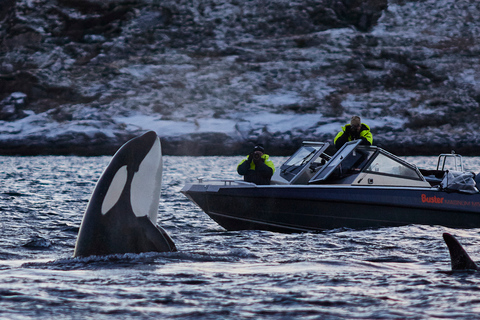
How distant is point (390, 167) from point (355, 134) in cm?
95

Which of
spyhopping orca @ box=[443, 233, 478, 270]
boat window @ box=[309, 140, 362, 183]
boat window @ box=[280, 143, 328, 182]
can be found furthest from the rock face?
spyhopping orca @ box=[443, 233, 478, 270]

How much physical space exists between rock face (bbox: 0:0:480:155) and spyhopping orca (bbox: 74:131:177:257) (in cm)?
7701

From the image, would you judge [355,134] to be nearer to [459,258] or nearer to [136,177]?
[459,258]

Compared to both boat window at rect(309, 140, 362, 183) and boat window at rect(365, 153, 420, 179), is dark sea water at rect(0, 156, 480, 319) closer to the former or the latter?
boat window at rect(309, 140, 362, 183)

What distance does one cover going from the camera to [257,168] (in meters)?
11.4

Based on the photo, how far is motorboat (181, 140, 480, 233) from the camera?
34.8ft

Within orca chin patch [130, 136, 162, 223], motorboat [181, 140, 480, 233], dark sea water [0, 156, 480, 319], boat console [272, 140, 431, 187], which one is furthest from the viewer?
boat console [272, 140, 431, 187]

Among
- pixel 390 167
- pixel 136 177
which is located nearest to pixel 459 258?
pixel 136 177

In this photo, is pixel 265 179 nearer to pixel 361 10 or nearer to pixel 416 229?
pixel 416 229

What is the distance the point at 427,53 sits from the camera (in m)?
106

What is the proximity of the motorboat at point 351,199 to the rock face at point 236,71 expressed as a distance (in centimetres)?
7170

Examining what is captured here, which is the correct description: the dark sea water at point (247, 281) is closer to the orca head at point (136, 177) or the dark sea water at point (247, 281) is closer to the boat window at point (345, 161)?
the orca head at point (136, 177)

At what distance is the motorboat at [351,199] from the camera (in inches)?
418

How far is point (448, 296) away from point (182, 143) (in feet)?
269
